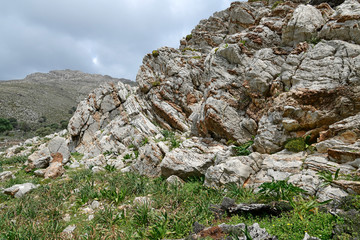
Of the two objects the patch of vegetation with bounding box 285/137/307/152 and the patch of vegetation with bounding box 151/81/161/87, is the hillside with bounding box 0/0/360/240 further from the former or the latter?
the patch of vegetation with bounding box 151/81/161/87

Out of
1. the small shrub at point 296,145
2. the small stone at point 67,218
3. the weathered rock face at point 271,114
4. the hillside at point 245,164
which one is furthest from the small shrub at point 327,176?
the small stone at point 67,218

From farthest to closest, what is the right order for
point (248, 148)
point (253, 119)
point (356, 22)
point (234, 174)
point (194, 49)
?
point (194, 49) < point (253, 119) < point (248, 148) < point (356, 22) < point (234, 174)

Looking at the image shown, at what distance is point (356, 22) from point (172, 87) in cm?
1894

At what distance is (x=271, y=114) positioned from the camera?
40.3 ft

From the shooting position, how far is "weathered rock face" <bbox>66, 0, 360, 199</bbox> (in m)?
9.53

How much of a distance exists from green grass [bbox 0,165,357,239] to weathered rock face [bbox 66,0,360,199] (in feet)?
5.62

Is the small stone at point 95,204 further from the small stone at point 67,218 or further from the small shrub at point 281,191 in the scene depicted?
the small shrub at point 281,191

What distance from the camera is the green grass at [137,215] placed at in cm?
604

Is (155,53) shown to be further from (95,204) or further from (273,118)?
(95,204)

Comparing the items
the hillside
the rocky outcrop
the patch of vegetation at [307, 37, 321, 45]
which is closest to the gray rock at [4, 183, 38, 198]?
the hillside

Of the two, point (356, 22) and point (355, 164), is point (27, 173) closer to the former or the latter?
point (355, 164)

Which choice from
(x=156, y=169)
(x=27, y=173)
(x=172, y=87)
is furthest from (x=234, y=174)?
(x=27, y=173)

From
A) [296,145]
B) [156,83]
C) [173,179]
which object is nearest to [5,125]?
[156,83]

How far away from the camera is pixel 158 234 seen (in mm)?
6477
